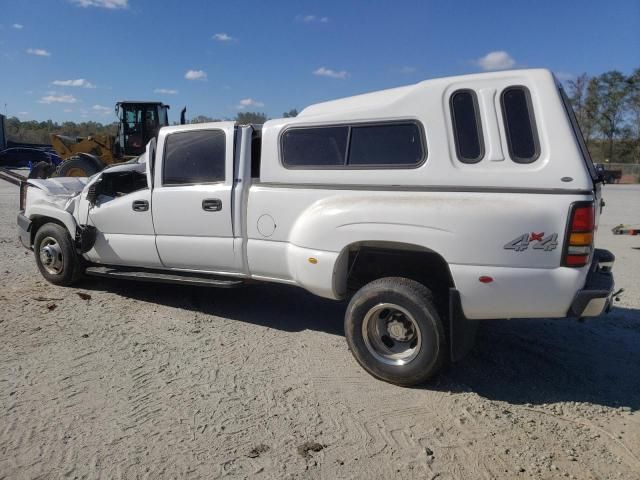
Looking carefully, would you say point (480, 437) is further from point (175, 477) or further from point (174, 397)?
point (174, 397)

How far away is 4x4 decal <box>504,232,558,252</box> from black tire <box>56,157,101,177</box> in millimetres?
14963

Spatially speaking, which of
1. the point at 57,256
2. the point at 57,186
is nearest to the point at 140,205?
the point at 57,256

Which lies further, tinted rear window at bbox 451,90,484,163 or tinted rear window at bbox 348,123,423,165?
tinted rear window at bbox 348,123,423,165

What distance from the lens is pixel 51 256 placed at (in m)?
6.44

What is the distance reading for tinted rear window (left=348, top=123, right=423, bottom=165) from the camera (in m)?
4.01

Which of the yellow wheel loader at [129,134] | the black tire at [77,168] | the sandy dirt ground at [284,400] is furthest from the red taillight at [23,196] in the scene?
the yellow wheel loader at [129,134]

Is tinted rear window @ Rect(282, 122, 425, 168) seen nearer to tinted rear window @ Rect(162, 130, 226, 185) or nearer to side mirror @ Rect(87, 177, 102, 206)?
tinted rear window @ Rect(162, 130, 226, 185)

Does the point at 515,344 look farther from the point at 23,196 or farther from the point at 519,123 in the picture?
the point at 23,196

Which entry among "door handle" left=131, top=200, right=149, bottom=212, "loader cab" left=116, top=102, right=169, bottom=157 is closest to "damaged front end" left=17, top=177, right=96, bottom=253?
"door handle" left=131, top=200, right=149, bottom=212

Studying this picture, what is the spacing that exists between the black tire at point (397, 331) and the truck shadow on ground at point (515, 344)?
296 millimetres

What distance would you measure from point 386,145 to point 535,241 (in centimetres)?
139

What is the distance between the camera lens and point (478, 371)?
4379 millimetres

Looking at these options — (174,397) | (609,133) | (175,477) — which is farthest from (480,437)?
(609,133)

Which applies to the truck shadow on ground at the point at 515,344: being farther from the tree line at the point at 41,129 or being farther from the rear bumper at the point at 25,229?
the tree line at the point at 41,129
